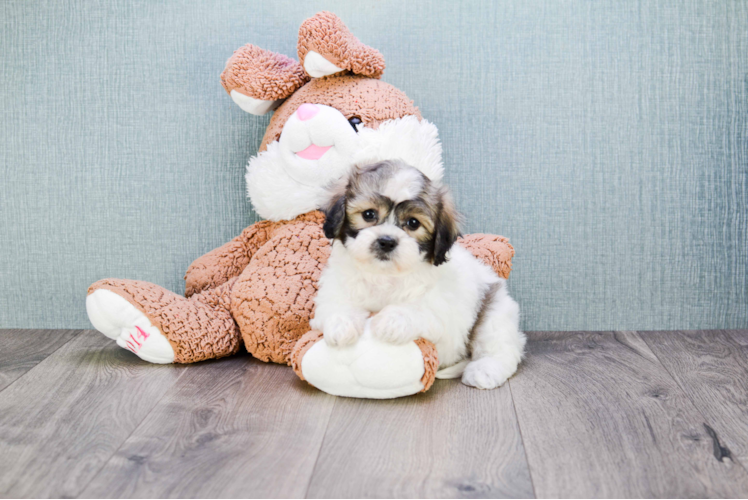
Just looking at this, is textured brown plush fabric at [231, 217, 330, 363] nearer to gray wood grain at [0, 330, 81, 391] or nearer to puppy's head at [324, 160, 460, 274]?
puppy's head at [324, 160, 460, 274]

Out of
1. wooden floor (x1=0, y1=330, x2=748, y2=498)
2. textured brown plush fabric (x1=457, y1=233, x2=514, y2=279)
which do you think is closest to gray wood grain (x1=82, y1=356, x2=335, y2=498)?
wooden floor (x1=0, y1=330, x2=748, y2=498)

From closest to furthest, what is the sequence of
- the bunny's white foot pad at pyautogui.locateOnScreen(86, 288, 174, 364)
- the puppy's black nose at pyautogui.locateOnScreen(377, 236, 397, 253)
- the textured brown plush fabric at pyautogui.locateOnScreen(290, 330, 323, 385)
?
A: the puppy's black nose at pyautogui.locateOnScreen(377, 236, 397, 253), the textured brown plush fabric at pyautogui.locateOnScreen(290, 330, 323, 385), the bunny's white foot pad at pyautogui.locateOnScreen(86, 288, 174, 364)

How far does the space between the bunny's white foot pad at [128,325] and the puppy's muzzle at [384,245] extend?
0.78 m

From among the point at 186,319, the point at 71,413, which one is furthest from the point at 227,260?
the point at 71,413

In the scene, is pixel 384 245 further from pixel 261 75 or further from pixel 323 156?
pixel 261 75

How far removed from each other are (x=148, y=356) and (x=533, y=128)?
156 centimetres

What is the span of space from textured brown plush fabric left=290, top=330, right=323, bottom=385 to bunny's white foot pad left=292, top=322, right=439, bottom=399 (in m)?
0.02

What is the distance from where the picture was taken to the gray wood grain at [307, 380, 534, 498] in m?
1.29

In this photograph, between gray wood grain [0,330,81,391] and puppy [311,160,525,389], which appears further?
gray wood grain [0,330,81,391]

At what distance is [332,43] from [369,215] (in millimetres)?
635

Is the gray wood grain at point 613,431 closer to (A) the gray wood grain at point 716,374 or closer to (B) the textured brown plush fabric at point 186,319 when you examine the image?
(A) the gray wood grain at point 716,374

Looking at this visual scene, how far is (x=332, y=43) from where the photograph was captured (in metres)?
2.00

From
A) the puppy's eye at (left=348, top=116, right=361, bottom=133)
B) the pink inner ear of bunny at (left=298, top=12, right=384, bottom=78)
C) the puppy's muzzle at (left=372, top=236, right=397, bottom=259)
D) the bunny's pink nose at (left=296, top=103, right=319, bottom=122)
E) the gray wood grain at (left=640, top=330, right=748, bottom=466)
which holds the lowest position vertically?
the gray wood grain at (left=640, top=330, right=748, bottom=466)

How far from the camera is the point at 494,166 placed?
2422 mm
